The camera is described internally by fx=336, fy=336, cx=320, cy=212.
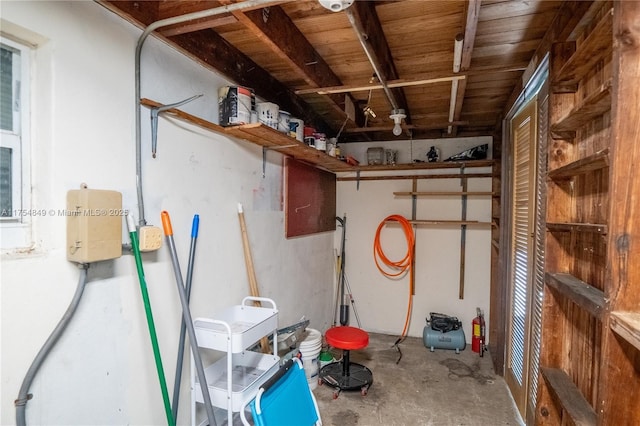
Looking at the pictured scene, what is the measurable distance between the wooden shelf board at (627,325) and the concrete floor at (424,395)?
1.86m

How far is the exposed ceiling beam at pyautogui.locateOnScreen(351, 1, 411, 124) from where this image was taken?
154 centimetres

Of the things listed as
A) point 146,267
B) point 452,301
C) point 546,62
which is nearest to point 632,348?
point 546,62

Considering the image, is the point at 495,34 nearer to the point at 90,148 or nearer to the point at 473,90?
the point at 473,90

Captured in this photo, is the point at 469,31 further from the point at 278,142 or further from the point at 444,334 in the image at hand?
the point at 444,334

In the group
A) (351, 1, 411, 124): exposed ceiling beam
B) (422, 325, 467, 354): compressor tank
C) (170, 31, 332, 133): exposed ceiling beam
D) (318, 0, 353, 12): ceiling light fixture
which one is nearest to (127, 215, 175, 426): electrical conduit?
(170, 31, 332, 133): exposed ceiling beam

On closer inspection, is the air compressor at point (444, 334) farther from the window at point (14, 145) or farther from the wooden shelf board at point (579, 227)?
the window at point (14, 145)

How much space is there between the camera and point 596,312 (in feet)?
3.41

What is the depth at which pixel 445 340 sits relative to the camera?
3.62 metres

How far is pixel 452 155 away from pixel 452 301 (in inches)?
68.7

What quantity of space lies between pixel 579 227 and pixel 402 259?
9.74 feet

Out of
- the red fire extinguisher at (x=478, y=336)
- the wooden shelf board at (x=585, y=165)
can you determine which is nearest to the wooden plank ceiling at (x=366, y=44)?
the wooden shelf board at (x=585, y=165)

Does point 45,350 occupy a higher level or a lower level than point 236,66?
lower

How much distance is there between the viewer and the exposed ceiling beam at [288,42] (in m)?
1.53

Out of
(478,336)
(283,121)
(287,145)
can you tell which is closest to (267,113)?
(283,121)
